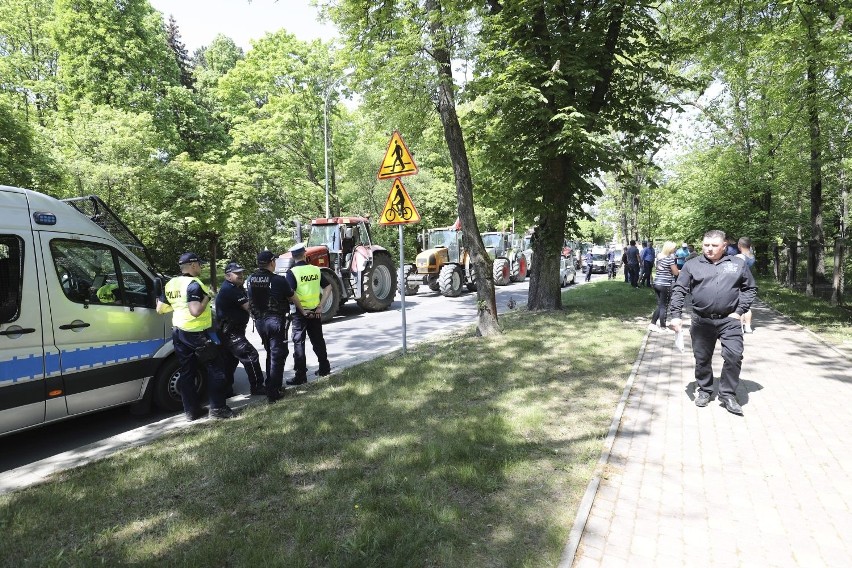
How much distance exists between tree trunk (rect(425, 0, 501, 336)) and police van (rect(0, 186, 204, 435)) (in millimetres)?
5257

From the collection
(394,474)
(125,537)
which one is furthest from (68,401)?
(394,474)

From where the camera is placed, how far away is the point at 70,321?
184 inches

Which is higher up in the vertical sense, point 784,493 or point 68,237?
point 68,237

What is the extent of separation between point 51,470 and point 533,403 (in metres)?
4.57

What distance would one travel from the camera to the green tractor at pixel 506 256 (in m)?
20.3

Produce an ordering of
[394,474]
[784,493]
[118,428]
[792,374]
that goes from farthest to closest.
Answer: [792,374], [118,428], [394,474], [784,493]

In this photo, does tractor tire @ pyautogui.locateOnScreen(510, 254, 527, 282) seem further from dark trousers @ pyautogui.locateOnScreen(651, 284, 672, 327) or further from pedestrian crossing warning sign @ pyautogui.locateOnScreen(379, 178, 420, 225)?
pedestrian crossing warning sign @ pyautogui.locateOnScreen(379, 178, 420, 225)

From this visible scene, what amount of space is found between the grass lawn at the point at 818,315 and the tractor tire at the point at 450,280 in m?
9.08

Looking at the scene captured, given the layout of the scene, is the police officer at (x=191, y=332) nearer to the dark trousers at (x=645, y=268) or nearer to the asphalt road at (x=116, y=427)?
the asphalt road at (x=116, y=427)

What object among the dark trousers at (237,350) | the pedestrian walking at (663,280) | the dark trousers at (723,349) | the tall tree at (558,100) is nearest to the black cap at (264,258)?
the dark trousers at (237,350)

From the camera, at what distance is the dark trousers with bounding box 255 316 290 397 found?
5898 millimetres

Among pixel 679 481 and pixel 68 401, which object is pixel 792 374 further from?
pixel 68 401

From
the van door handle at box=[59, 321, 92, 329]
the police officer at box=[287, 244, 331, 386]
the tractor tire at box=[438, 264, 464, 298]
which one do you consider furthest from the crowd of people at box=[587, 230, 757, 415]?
the tractor tire at box=[438, 264, 464, 298]

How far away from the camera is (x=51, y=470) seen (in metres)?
4.25
